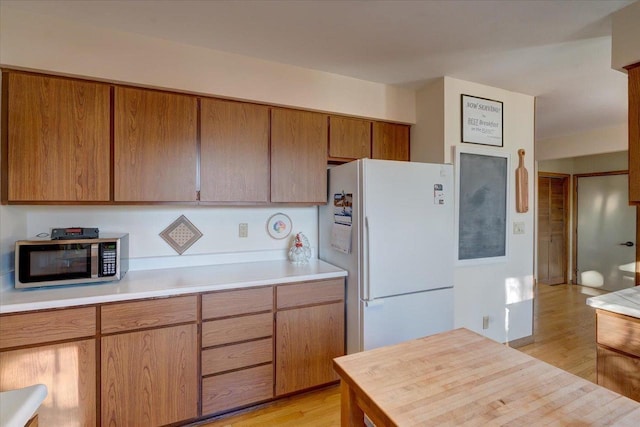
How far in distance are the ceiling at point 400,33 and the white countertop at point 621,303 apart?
5.24ft

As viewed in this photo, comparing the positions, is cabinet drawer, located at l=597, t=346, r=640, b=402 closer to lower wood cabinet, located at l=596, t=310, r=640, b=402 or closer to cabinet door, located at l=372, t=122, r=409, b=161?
lower wood cabinet, located at l=596, t=310, r=640, b=402

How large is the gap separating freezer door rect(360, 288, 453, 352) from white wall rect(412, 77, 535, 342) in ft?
1.23

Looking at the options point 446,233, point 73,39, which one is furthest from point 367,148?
point 73,39

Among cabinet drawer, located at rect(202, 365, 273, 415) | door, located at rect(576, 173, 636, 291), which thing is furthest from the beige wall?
door, located at rect(576, 173, 636, 291)

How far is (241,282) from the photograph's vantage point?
1.92m

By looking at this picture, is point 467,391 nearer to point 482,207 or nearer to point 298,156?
point 298,156

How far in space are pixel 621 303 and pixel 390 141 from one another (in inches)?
75.0

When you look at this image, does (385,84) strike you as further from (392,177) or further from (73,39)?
(73,39)

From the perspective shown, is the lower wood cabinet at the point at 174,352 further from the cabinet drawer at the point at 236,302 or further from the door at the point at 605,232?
the door at the point at 605,232

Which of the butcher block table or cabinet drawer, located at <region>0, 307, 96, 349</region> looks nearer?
the butcher block table

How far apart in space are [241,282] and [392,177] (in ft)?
4.09

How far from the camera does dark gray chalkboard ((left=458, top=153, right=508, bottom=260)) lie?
255 cm

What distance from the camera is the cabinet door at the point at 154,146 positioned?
1909 mm

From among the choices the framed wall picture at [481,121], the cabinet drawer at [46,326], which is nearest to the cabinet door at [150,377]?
the cabinet drawer at [46,326]
